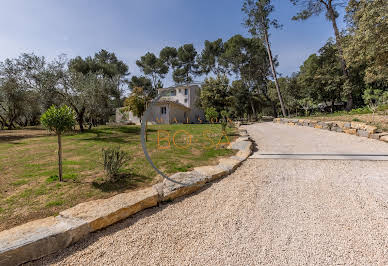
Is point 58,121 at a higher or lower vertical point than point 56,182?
higher

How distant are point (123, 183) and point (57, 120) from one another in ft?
6.35

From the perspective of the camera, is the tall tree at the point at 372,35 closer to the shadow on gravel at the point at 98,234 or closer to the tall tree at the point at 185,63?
the shadow on gravel at the point at 98,234

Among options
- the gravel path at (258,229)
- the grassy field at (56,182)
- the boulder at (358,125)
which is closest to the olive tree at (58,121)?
the grassy field at (56,182)

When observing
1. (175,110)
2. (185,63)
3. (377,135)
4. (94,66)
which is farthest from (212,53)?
(377,135)

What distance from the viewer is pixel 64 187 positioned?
2.83m

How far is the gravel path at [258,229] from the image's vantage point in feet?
4.90

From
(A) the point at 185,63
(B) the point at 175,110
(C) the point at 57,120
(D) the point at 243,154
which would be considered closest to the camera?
(C) the point at 57,120

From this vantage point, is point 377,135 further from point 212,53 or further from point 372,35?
point 212,53

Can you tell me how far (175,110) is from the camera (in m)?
21.9

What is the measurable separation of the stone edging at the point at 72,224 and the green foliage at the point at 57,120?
77.7 inches

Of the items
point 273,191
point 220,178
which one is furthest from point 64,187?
point 273,191

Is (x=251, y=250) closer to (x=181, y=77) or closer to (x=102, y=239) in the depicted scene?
(x=102, y=239)

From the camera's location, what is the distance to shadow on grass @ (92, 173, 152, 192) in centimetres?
280

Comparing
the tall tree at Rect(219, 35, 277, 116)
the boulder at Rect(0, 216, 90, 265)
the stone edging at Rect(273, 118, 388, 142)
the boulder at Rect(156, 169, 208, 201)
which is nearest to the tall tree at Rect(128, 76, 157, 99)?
the tall tree at Rect(219, 35, 277, 116)
